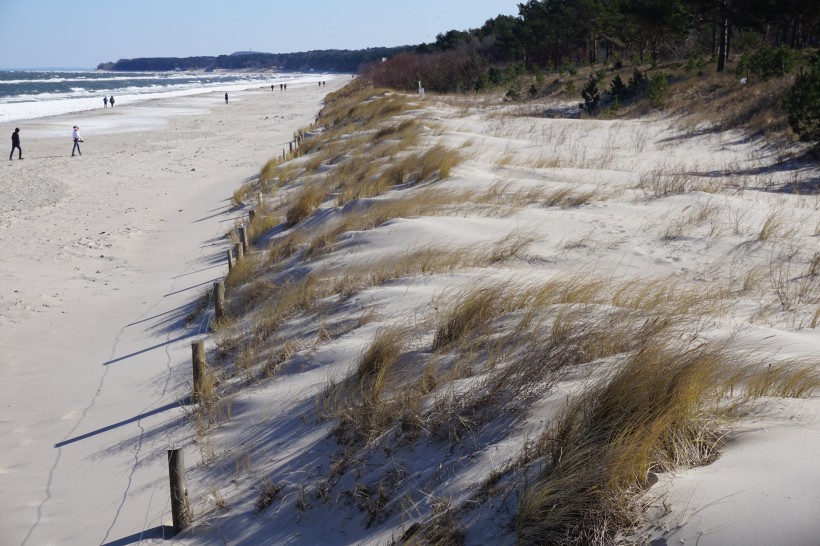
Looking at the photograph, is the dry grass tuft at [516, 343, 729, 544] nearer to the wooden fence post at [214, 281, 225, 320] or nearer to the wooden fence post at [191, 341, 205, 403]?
the wooden fence post at [191, 341, 205, 403]

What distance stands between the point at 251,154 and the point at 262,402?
2476 cm

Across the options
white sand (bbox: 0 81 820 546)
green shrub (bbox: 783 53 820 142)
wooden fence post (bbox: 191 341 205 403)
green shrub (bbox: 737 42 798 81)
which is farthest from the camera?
green shrub (bbox: 737 42 798 81)

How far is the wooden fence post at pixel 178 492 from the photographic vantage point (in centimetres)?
448

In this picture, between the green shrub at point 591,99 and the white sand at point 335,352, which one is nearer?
the white sand at point 335,352

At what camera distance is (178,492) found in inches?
177

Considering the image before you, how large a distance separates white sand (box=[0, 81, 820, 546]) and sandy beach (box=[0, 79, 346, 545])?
30mm

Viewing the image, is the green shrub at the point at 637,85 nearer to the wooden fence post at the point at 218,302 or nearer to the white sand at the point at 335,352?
the white sand at the point at 335,352

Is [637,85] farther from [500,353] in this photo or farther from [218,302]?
[500,353]

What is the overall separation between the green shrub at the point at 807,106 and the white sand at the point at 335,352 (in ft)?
2.88

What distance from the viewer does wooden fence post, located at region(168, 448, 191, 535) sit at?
448 centimetres

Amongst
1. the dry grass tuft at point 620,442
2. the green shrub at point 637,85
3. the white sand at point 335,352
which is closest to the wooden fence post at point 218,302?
the white sand at point 335,352

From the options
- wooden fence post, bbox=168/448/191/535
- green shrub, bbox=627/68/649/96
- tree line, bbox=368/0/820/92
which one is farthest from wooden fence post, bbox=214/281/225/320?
green shrub, bbox=627/68/649/96

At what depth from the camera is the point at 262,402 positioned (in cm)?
588

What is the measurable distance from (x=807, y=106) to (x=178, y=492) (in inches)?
521
